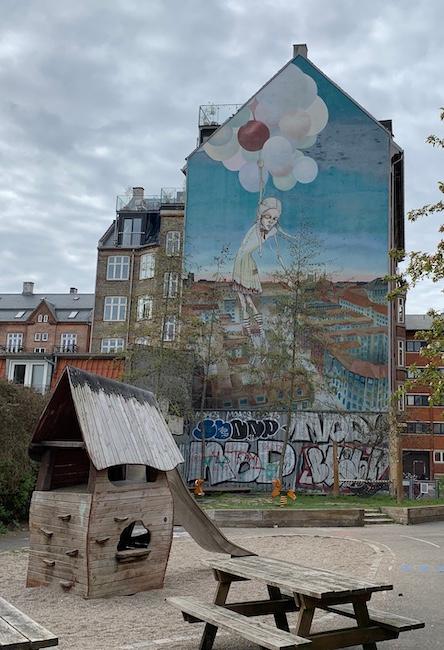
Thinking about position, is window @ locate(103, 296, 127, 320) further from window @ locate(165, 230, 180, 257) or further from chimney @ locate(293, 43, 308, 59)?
chimney @ locate(293, 43, 308, 59)

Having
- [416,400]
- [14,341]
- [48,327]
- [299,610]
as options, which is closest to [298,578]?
[299,610]

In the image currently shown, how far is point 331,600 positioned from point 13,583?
18.8 feet

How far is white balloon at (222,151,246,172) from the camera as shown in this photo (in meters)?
36.8

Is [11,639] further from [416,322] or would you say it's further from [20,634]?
[416,322]

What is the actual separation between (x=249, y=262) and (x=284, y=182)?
4640 mm

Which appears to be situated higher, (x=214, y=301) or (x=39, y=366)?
(x=214, y=301)

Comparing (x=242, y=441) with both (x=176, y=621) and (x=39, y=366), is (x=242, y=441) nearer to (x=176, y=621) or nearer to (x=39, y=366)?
(x=39, y=366)

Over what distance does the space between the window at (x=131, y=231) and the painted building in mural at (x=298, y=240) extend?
1201 cm

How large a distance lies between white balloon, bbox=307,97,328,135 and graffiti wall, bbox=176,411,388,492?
14.8 m

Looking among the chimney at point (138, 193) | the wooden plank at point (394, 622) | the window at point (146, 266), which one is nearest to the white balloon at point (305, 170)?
the window at point (146, 266)

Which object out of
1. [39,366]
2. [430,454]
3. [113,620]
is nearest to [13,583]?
[113,620]

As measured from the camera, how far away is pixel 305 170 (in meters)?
35.9

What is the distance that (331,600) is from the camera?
20.1ft

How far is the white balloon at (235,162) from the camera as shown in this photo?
121 feet
